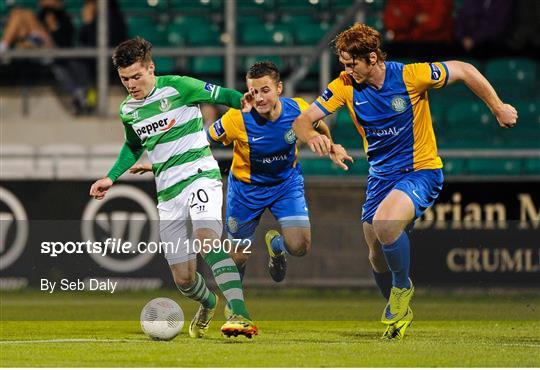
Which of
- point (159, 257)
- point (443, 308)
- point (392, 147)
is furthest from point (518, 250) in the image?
point (392, 147)

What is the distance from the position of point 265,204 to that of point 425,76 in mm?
1934

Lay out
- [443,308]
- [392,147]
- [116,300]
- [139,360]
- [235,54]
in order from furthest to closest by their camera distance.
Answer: [235,54] < [116,300] < [443,308] < [392,147] < [139,360]

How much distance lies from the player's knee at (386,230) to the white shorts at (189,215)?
112 centimetres

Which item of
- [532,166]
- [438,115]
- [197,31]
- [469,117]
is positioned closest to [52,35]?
[197,31]

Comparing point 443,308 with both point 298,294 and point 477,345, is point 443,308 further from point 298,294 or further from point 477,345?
point 477,345

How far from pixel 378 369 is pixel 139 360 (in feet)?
5.02

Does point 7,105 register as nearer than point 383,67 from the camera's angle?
No

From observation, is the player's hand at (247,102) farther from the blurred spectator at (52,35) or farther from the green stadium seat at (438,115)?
the blurred spectator at (52,35)

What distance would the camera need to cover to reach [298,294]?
14.7 m

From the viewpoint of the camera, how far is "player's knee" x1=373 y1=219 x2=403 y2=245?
951 cm

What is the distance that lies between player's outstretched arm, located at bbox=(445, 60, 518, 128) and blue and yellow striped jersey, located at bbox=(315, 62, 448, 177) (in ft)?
0.25

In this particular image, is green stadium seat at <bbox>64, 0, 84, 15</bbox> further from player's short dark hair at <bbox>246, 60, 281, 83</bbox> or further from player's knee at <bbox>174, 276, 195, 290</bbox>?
player's knee at <bbox>174, 276, 195, 290</bbox>

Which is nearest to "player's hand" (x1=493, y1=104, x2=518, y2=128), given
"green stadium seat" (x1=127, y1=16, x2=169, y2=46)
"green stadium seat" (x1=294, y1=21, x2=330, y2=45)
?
"green stadium seat" (x1=294, y1=21, x2=330, y2=45)

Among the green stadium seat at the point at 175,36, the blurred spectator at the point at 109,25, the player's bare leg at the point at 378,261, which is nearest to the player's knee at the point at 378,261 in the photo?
the player's bare leg at the point at 378,261
